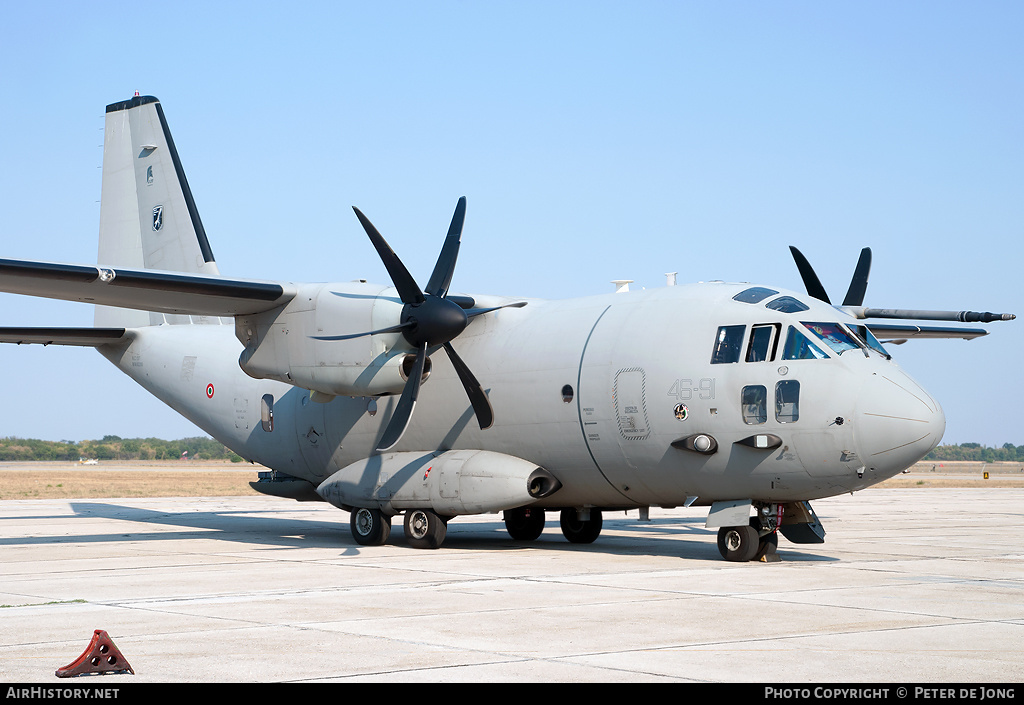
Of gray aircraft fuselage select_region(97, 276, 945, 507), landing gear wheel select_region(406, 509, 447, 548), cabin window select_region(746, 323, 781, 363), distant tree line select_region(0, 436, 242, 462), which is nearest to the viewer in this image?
gray aircraft fuselage select_region(97, 276, 945, 507)

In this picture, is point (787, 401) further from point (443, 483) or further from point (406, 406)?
point (406, 406)

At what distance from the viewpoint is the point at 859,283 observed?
67.6ft

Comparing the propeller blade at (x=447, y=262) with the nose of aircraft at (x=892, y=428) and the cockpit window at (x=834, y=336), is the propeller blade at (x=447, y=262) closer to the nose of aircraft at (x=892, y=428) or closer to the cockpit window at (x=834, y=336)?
the cockpit window at (x=834, y=336)

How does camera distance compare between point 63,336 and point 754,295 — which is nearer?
point 754,295

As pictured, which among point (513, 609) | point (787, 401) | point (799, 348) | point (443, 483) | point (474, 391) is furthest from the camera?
point (443, 483)

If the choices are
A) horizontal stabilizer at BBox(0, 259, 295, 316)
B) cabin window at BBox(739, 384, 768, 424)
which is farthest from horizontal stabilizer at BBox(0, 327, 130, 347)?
cabin window at BBox(739, 384, 768, 424)

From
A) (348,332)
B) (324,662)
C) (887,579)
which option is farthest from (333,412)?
(324,662)

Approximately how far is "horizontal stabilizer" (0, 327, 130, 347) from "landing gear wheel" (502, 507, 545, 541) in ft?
31.3

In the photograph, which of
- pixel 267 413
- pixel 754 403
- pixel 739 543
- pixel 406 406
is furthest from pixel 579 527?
pixel 267 413

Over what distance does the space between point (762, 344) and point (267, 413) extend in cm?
1068

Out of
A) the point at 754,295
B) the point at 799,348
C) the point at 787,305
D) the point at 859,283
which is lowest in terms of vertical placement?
the point at 799,348

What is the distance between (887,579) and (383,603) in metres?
6.37

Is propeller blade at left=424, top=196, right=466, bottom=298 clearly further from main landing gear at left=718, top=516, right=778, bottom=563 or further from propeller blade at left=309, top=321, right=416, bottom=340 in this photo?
main landing gear at left=718, top=516, right=778, bottom=563

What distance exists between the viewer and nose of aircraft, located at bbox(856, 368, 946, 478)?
14312 millimetres
